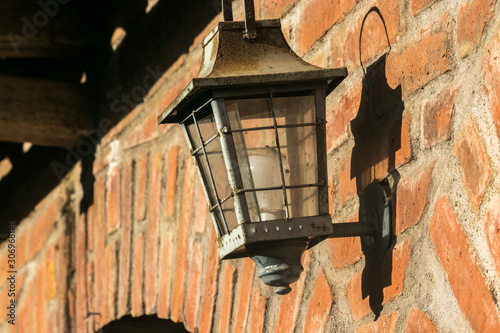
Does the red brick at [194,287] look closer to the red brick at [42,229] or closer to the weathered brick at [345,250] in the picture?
the weathered brick at [345,250]

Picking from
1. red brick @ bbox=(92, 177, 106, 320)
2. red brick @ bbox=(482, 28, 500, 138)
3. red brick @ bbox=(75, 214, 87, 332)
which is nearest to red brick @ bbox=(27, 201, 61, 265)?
red brick @ bbox=(75, 214, 87, 332)

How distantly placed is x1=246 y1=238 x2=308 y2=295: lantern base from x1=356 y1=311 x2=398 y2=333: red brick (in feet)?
0.56

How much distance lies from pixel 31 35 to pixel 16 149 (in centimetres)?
89

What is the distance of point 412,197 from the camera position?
136 centimetres

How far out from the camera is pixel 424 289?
4.26ft

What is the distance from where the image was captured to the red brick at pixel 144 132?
95.5 inches

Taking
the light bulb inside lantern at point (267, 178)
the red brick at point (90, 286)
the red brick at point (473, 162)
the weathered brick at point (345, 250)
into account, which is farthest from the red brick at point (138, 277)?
the red brick at point (473, 162)

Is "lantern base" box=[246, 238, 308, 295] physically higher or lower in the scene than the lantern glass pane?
lower

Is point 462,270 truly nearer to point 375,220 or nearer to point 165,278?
point 375,220

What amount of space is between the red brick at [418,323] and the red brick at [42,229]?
1886mm

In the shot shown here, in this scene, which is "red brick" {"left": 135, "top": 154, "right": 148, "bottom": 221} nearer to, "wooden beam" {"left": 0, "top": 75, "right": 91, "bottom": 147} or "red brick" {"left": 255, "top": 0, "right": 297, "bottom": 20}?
"wooden beam" {"left": 0, "top": 75, "right": 91, "bottom": 147}

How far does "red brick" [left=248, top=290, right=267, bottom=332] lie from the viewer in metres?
1.80

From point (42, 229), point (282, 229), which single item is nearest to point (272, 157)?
point (282, 229)

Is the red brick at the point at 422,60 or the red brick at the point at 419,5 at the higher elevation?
the red brick at the point at 419,5
